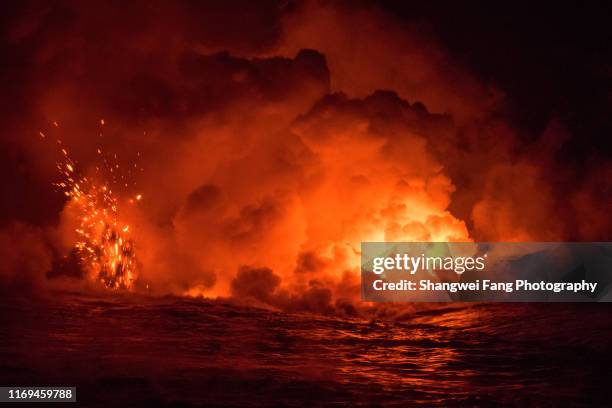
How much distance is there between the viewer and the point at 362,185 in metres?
29.0

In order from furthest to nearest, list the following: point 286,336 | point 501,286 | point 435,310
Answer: point 501,286 < point 435,310 < point 286,336

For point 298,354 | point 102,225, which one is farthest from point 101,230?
point 298,354

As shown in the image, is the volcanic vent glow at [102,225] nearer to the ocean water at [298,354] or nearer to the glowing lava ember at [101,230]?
the glowing lava ember at [101,230]

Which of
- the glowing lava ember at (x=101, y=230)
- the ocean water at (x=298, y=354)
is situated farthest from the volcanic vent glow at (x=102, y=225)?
the ocean water at (x=298, y=354)

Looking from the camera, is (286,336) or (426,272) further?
(426,272)

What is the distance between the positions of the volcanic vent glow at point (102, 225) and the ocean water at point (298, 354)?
3.33m

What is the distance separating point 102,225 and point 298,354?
540 inches

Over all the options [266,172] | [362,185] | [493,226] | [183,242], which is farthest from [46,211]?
[493,226]

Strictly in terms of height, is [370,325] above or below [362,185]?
below

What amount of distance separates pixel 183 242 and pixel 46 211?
235 inches

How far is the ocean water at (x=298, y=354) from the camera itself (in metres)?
16.7

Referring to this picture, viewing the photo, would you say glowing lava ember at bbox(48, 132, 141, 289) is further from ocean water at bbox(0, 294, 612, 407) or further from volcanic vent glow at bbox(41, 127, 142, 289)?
ocean water at bbox(0, 294, 612, 407)

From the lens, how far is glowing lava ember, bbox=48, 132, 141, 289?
104 ft

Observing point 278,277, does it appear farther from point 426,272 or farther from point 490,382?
point 490,382
